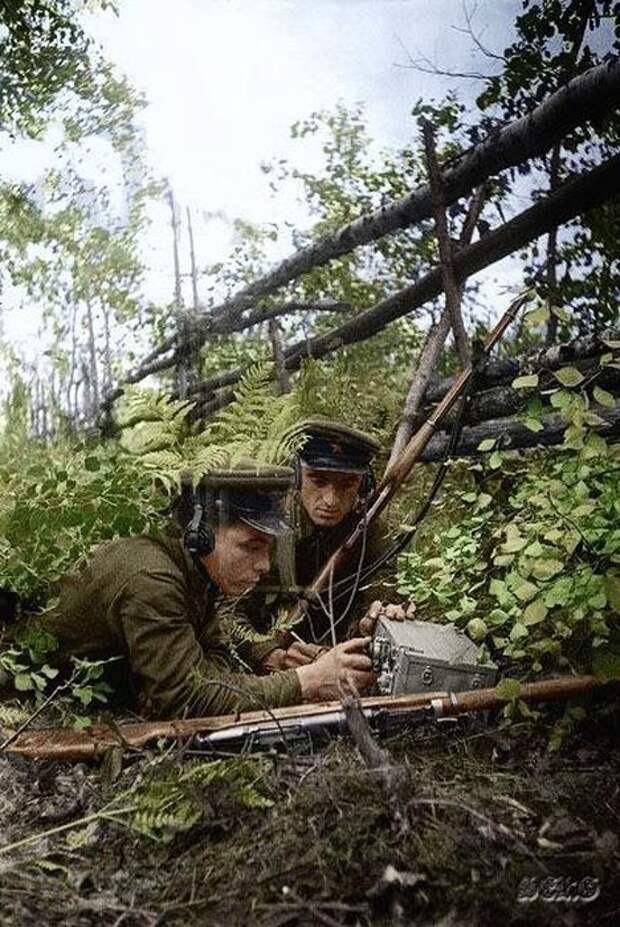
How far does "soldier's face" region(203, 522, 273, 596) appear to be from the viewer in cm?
268

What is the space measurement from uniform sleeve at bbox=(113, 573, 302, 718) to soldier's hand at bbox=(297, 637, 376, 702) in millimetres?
42

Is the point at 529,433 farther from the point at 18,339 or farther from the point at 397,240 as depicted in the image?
the point at 18,339

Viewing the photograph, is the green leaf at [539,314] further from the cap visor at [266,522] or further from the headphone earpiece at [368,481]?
the cap visor at [266,522]

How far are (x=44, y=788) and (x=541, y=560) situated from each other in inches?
58.1

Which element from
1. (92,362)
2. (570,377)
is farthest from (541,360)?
(92,362)

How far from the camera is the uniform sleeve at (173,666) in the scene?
2.44 metres

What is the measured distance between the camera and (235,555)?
8.80 ft

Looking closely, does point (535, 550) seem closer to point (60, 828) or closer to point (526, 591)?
point (526, 591)

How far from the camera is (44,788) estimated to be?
2.24m

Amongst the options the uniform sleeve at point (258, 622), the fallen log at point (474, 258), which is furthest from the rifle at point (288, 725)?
the fallen log at point (474, 258)

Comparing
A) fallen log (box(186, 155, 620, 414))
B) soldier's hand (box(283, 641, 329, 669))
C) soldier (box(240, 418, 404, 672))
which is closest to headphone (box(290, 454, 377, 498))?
soldier (box(240, 418, 404, 672))

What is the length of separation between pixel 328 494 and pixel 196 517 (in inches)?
19.0

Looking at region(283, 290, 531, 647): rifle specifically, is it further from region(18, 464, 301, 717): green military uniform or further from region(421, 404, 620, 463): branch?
region(18, 464, 301, 717): green military uniform

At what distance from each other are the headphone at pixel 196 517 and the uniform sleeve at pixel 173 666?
0.15 metres
